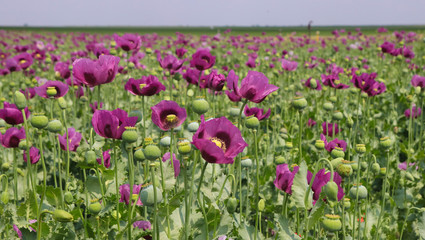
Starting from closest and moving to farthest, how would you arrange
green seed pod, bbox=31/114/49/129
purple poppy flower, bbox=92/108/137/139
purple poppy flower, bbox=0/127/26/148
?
purple poppy flower, bbox=92/108/137/139
green seed pod, bbox=31/114/49/129
purple poppy flower, bbox=0/127/26/148

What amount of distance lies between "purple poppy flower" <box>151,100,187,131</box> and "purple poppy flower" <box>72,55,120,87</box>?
1.20ft

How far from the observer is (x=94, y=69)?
1.63 meters

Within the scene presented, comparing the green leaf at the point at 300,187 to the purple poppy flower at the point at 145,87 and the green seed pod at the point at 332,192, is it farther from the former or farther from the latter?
the purple poppy flower at the point at 145,87

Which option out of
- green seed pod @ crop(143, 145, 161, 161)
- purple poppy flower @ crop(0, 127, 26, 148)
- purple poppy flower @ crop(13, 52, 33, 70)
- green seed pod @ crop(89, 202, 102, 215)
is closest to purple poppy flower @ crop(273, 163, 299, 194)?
green seed pod @ crop(143, 145, 161, 161)

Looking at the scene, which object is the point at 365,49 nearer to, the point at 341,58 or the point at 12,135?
the point at 341,58

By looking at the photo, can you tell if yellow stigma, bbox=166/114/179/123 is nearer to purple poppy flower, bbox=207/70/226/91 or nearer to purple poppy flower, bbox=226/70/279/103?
purple poppy flower, bbox=226/70/279/103

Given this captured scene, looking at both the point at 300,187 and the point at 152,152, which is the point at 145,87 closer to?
the point at 152,152

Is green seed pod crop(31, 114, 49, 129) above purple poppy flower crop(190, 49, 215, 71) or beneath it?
beneath

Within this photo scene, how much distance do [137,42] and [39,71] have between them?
156 inches

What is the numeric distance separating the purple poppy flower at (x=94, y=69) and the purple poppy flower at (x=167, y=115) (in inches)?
14.4

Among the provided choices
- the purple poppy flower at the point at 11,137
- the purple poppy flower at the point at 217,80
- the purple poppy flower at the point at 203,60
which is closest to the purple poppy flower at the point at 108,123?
the purple poppy flower at the point at 11,137

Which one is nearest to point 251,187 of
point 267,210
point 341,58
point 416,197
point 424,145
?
point 267,210

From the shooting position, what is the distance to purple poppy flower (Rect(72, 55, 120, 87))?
1.64 m

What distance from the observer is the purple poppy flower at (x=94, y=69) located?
1.64 m
